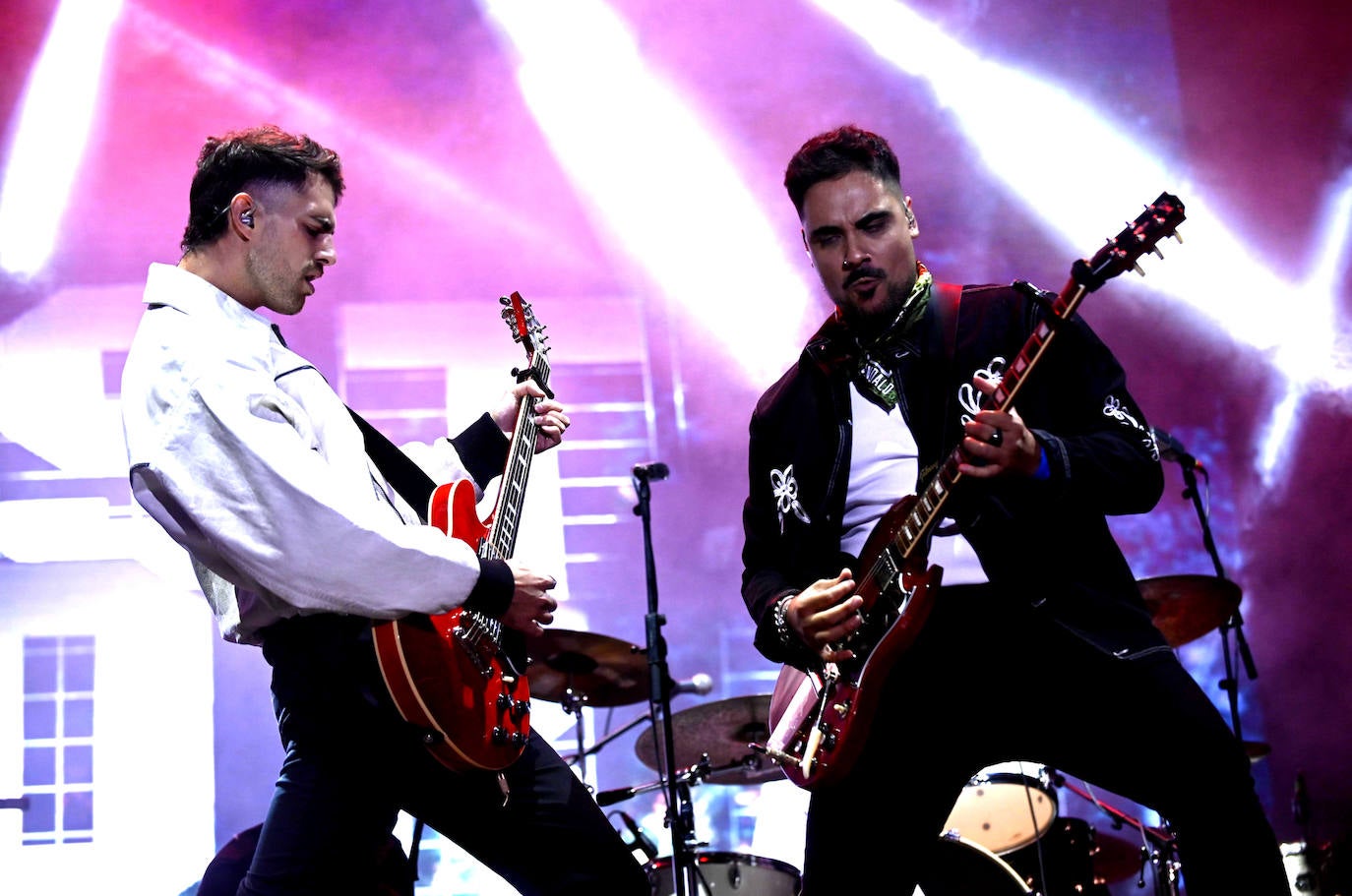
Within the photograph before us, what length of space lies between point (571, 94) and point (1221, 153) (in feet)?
11.9

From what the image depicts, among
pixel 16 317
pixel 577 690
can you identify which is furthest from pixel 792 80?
pixel 16 317

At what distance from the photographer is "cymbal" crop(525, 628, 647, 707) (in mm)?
4902

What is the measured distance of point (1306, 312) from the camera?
661 cm

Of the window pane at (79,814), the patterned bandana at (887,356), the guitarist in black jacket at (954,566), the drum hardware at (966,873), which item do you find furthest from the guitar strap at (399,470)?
the window pane at (79,814)

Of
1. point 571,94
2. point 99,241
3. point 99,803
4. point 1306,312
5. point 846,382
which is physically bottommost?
point 99,803

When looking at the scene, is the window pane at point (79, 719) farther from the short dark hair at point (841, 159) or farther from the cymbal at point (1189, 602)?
the cymbal at point (1189, 602)

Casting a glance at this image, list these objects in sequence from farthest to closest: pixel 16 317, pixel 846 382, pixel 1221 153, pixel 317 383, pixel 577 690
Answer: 1. pixel 1221 153
2. pixel 16 317
3. pixel 577 690
4. pixel 846 382
5. pixel 317 383

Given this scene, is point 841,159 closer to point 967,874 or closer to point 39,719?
point 967,874

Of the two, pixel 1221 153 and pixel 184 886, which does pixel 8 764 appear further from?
pixel 1221 153

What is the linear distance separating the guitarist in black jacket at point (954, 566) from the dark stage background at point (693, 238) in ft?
11.4

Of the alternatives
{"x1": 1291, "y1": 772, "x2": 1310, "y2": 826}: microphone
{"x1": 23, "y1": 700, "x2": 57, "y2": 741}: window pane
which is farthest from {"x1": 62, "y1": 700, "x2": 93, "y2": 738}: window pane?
{"x1": 1291, "y1": 772, "x2": 1310, "y2": 826}: microphone

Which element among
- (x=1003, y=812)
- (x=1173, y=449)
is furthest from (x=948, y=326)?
(x=1003, y=812)

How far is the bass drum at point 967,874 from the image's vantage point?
15.1ft

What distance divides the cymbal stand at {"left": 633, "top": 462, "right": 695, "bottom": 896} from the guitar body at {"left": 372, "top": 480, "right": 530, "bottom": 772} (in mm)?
1666
